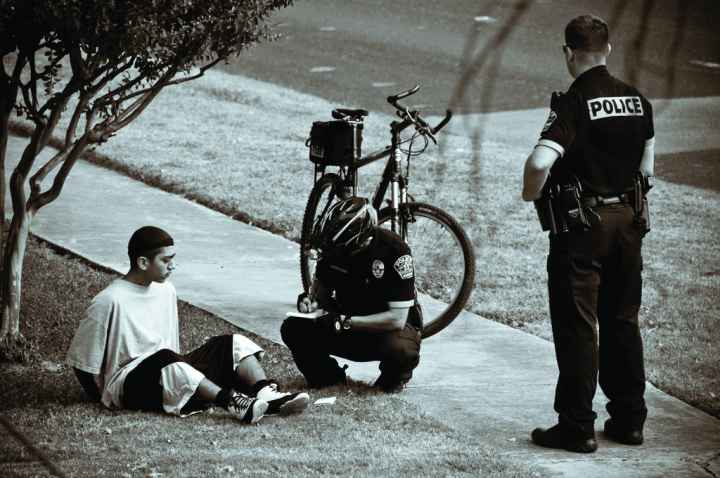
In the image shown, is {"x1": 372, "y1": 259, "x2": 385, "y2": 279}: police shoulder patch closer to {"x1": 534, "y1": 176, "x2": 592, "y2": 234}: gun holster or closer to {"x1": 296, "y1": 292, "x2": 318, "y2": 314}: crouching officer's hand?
{"x1": 296, "y1": 292, "x2": 318, "y2": 314}: crouching officer's hand

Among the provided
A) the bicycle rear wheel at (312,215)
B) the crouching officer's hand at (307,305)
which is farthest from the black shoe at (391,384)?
the bicycle rear wheel at (312,215)

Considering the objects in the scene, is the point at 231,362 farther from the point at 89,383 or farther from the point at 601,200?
the point at 601,200

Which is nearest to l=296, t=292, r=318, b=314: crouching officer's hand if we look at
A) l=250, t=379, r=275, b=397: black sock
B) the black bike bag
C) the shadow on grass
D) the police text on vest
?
l=250, t=379, r=275, b=397: black sock

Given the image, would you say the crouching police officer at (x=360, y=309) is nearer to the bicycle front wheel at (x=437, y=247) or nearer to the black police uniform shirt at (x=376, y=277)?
the black police uniform shirt at (x=376, y=277)

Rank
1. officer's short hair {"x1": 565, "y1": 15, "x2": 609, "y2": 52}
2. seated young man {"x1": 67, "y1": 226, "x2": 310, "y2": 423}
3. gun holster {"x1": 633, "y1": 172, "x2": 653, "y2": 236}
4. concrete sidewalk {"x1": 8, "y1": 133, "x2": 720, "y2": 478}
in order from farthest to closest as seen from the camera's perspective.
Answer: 1. seated young man {"x1": 67, "y1": 226, "x2": 310, "y2": 423}
2. concrete sidewalk {"x1": 8, "y1": 133, "x2": 720, "y2": 478}
3. gun holster {"x1": 633, "y1": 172, "x2": 653, "y2": 236}
4. officer's short hair {"x1": 565, "y1": 15, "x2": 609, "y2": 52}

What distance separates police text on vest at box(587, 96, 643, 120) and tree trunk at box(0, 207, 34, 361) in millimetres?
3225

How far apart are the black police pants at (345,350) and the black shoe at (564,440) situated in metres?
0.88

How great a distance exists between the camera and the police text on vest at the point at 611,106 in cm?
484

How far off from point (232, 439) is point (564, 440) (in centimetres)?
145

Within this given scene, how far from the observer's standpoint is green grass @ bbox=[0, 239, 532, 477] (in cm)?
482

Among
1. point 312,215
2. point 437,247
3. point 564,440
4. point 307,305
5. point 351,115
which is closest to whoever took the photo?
point 564,440

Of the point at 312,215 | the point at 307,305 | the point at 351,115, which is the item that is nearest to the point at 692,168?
the point at 312,215

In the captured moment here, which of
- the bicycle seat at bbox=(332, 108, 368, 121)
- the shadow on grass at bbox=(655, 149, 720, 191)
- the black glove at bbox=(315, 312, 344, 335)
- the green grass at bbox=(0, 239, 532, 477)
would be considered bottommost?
the green grass at bbox=(0, 239, 532, 477)

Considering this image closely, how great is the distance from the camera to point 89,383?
5688 mm
